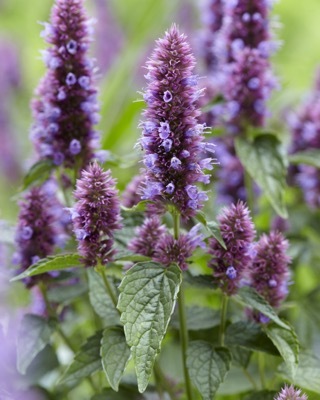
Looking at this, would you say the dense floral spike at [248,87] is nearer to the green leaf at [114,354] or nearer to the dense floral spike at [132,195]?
the dense floral spike at [132,195]

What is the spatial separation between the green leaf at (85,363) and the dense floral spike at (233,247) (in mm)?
329

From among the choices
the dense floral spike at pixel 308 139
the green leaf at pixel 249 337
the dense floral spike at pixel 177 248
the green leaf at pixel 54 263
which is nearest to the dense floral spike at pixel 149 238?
the dense floral spike at pixel 177 248

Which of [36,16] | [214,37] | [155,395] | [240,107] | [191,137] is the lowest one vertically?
[155,395]

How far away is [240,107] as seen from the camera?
7.34 ft

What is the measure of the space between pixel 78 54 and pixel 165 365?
908 mm

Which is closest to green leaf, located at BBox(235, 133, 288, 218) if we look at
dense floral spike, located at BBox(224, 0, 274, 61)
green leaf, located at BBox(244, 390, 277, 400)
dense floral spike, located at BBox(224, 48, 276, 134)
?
dense floral spike, located at BBox(224, 48, 276, 134)

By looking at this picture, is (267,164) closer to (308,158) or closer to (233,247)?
(308,158)

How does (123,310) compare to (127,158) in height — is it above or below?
below

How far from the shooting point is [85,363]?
1653mm

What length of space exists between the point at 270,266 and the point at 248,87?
73 centimetres

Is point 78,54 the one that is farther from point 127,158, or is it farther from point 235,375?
point 235,375

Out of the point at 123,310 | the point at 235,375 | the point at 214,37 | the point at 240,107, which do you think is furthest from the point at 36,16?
the point at 123,310

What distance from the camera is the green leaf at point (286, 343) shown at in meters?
1.53

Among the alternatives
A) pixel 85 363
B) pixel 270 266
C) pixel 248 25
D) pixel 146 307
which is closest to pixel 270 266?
pixel 270 266
